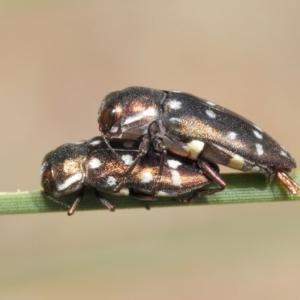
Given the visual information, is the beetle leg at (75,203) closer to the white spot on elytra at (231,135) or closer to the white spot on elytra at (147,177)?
the white spot on elytra at (147,177)

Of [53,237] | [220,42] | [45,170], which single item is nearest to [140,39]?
[220,42]

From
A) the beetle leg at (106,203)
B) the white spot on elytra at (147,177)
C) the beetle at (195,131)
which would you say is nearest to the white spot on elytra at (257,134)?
the beetle at (195,131)

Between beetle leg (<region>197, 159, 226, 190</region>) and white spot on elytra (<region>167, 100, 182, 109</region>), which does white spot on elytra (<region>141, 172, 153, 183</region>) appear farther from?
white spot on elytra (<region>167, 100, 182, 109</region>)

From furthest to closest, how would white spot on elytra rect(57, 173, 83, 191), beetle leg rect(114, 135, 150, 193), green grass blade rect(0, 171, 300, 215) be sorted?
1. white spot on elytra rect(57, 173, 83, 191)
2. beetle leg rect(114, 135, 150, 193)
3. green grass blade rect(0, 171, 300, 215)

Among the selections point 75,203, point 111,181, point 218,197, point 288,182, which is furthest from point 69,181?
point 288,182

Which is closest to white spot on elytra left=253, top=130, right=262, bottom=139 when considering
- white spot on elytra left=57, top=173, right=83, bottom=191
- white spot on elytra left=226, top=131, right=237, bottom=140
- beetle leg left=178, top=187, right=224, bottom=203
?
white spot on elytra left=226, top=131, right=237, bottom=140

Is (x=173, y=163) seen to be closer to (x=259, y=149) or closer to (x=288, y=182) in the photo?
(x=259, y=149)
